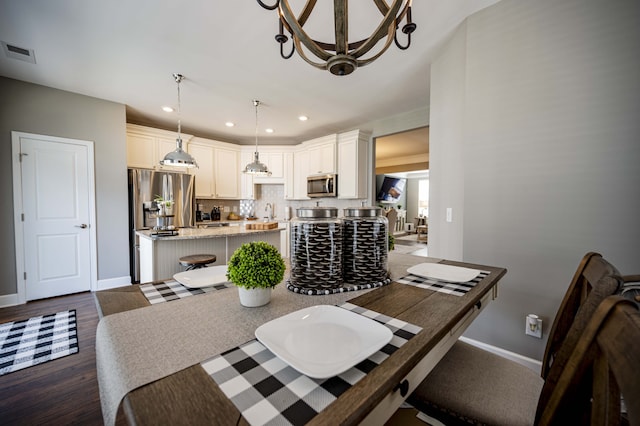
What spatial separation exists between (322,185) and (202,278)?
3.68 m

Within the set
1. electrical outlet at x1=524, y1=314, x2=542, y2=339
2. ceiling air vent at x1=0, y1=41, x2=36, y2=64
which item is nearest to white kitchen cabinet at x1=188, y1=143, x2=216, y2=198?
ceiling air vent at x1=0, y1=41, x2=36, y2=64

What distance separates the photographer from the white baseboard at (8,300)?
291cm

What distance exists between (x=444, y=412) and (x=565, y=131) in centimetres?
176

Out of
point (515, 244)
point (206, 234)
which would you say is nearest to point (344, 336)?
point (515, 244)

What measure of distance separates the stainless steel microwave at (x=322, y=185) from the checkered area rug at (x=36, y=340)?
3583 millimetres

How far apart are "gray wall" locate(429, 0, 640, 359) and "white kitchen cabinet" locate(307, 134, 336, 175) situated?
8.32 feet

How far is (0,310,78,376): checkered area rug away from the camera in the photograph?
1.96 metres

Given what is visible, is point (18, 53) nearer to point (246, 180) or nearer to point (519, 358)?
point (246, 180)

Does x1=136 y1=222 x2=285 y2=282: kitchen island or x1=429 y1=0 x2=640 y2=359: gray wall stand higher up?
x1=429 y1=0 x2=640 y2=359: gray wall

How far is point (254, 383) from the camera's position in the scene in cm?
47

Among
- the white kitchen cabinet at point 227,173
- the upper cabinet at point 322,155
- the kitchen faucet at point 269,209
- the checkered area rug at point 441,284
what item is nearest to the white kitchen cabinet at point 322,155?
the upper cabinet at point 322,155

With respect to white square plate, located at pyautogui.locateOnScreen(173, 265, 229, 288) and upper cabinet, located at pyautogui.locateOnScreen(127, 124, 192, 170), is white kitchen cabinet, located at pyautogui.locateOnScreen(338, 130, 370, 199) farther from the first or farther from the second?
white square plate, located at pyautogui.locateOnScreen(173, 265, 229, 288)

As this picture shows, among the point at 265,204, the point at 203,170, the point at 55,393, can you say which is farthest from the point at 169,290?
the point at 265,204

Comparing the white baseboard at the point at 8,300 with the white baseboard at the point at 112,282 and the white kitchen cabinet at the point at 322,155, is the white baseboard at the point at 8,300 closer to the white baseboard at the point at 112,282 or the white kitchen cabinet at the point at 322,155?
the white baseboard at the point at 112,282
